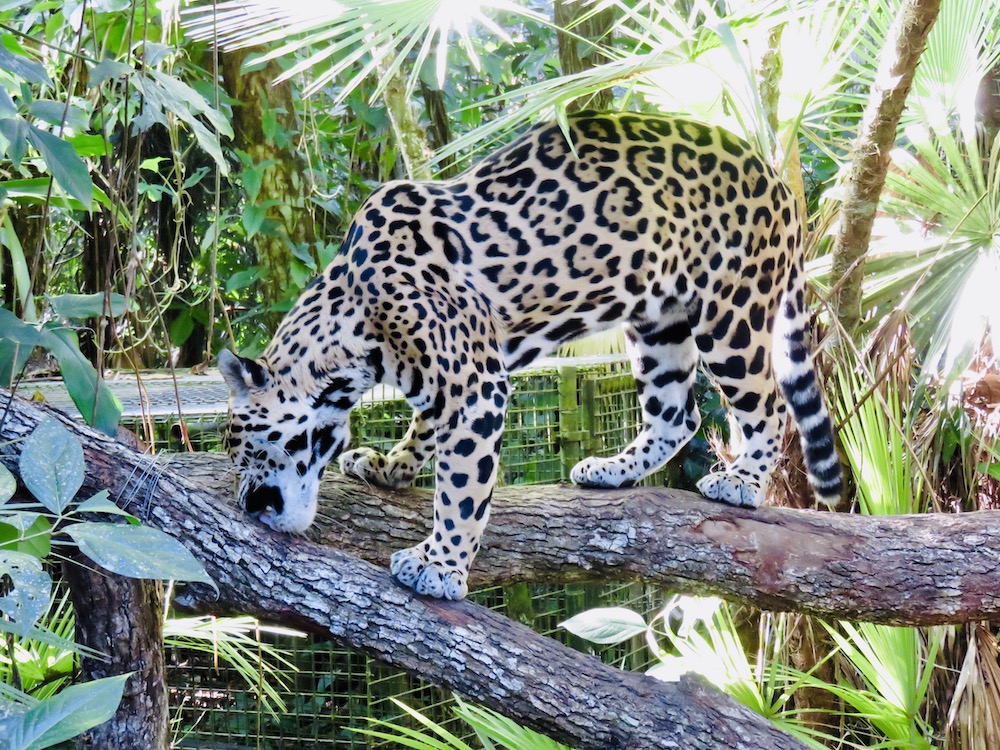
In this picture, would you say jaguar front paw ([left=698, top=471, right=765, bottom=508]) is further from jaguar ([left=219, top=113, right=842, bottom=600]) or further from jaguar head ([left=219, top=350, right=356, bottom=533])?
jaguar head ([left=219, top=350, right=356, bottom=533])

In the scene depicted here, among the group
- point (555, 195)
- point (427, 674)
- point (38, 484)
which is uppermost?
point (555, 195)

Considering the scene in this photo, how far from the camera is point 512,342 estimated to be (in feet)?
10.6

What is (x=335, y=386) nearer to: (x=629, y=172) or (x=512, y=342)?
(x=512, y=342)

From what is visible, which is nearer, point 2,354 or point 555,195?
point 2,354

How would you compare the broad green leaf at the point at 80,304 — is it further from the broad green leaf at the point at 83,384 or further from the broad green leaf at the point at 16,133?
the broad green leaf at the point at 16,133

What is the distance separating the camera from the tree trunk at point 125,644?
243 cm

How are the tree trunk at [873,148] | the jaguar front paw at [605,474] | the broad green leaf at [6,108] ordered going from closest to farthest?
1. the broad green leaf at [6,108]
2. the tree trunk at [873,148]
3. the jaguar front paw at [605,474]

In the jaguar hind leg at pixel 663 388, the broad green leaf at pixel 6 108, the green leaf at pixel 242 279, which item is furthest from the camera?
the green leaf at pixel 242 279

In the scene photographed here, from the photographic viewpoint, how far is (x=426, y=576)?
267cm

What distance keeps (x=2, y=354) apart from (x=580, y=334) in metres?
1.84

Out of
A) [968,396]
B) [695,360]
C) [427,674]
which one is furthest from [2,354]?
[968,396]

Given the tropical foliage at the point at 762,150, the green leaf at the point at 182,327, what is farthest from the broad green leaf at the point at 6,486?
the green leaf at the point at 182,327

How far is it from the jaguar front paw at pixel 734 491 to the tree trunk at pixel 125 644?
181 cm

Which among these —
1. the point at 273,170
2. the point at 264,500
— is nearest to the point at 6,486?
the point at 264,500
